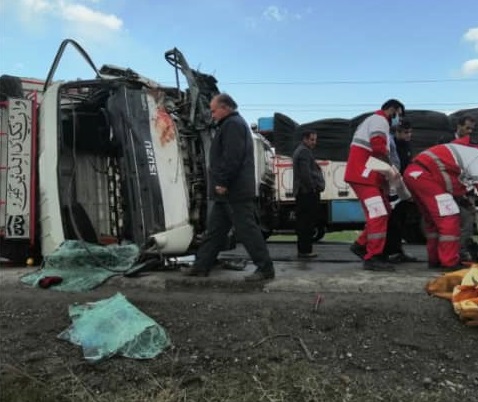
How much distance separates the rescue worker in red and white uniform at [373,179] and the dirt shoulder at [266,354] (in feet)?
3.58

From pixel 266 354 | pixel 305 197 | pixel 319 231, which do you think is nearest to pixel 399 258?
→ pixel 305 197

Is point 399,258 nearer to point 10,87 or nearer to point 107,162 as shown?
point 107,162

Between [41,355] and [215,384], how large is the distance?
3.61 ft

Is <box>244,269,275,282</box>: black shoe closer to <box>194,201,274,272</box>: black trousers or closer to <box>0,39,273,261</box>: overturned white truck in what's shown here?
<box>194,201,274,272</box>: black trousers

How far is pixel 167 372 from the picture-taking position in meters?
3.30

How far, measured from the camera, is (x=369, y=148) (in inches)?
214

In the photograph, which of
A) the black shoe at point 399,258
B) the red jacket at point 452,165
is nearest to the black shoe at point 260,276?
the red jacket at point 452,165

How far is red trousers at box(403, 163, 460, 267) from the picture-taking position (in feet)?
16.8

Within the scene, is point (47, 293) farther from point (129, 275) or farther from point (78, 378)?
point (78, 378)

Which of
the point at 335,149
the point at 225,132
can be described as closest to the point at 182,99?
the point at 225,132

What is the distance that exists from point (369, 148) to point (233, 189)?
56.0 inches

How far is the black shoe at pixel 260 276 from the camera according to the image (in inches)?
184

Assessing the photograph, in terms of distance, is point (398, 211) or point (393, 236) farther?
point (398, 211)

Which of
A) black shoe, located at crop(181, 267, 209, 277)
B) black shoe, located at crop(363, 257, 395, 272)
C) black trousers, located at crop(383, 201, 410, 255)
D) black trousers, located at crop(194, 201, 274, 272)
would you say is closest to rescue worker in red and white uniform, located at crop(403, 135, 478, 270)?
black shoe, located at crop(363, 257, 395, 272)
